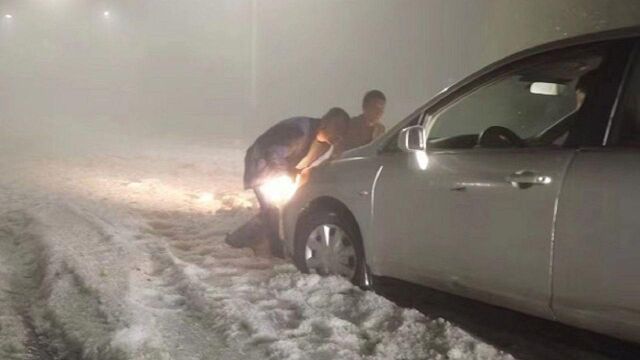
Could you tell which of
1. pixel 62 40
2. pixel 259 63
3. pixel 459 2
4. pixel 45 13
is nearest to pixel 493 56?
pixel 459 2

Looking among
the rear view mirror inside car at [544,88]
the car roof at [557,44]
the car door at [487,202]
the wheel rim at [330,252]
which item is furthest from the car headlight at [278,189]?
the rear view mirror inside car at [544,88]

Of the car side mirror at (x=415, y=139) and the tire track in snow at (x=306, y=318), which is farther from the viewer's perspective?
the car side mirror at (x=415, y=139)

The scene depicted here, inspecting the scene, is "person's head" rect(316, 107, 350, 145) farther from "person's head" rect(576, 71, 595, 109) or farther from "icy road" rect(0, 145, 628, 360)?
"person's head" rect(576, 71, 595, 109)

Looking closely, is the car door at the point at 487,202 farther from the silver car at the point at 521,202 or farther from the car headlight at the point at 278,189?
the car headlight at the point at 278,189

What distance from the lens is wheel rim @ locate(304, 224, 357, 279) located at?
530cm

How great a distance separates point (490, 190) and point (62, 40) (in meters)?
71.6

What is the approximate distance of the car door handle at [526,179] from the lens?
383 cm

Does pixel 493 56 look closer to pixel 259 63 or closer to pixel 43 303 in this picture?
pixel 43 303

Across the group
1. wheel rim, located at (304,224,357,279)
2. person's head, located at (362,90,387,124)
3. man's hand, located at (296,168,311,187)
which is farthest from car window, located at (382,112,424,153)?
person's head, located at (362,90,387,124)

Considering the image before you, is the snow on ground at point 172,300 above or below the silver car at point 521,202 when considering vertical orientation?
below

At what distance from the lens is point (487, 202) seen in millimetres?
4125

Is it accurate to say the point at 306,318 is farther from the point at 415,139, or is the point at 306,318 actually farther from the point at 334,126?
the point at 334,126

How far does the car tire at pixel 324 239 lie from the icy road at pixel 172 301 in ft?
0.40

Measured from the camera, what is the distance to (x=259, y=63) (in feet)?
A: 136
